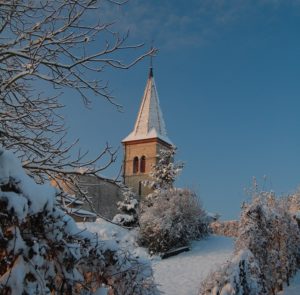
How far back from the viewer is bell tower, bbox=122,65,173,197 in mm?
44969

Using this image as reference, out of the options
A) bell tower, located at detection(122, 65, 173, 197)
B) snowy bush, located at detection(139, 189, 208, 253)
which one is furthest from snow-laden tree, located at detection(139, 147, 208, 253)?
bell tower, located at detection(122, 65, 173, 197)

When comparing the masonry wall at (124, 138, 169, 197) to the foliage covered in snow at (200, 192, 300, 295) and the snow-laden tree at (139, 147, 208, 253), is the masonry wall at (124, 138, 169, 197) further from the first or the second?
the foliage covered in snow at (200, 192, 300, 295)

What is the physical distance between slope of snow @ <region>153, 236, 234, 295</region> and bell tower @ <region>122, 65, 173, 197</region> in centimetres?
2441

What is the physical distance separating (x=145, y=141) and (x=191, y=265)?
97.2ft

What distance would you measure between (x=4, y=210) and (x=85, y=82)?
3626mm

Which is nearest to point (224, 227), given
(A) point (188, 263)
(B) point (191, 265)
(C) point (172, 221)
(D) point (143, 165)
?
(C) point (172, 221)

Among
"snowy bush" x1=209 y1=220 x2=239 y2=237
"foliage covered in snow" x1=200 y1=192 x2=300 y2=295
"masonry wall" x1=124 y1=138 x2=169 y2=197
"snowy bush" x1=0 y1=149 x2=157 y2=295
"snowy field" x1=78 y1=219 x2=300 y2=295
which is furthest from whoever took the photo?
"masonry wall" x1=124 y1=138 x2=169 y2=197

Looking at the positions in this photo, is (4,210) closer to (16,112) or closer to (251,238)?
(16,112)

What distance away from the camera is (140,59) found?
5.61m

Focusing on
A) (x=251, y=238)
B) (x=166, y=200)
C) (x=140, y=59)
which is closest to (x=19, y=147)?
(x=140, y=59)

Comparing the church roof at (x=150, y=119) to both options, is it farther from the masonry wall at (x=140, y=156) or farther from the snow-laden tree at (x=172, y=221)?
the snow-laden tree at (x=172, y=221)

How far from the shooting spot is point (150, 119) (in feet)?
150

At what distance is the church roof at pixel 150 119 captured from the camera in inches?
1774

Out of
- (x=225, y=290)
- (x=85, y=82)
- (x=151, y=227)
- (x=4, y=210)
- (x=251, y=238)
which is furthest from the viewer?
(x=151, y=227)
